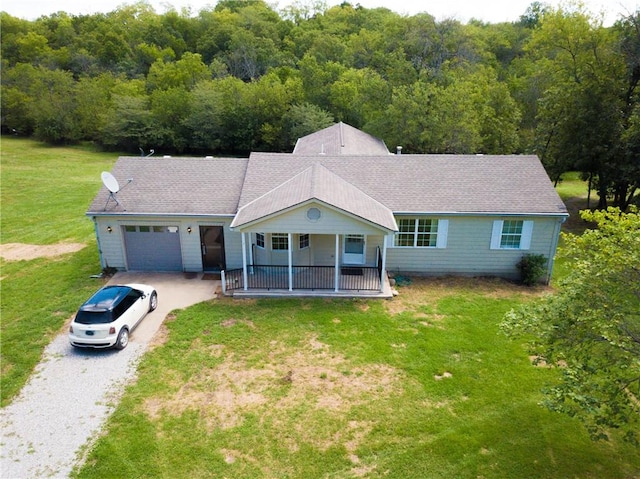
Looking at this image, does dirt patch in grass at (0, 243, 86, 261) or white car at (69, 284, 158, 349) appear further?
dirt patch in grass at (0, 243, 86, 261)

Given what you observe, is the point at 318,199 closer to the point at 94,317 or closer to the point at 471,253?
the point at 471,253

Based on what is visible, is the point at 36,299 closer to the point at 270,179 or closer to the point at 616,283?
the point at 270,179

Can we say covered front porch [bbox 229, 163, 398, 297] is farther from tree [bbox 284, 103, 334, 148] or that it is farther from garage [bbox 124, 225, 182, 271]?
tree [bbox 284, 103, 334, 148]

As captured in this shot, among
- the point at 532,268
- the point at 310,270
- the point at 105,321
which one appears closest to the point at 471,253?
the point at 532,268

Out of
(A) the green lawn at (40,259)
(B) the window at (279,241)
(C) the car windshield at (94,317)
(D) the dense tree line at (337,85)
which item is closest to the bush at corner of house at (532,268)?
(B) the window at (279,241)

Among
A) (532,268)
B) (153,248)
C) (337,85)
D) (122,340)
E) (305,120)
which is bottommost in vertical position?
(122,340)

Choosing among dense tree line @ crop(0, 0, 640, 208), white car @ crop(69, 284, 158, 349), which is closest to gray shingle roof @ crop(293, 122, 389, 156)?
dense tree line @ crop(0, 0, 640, 208)
